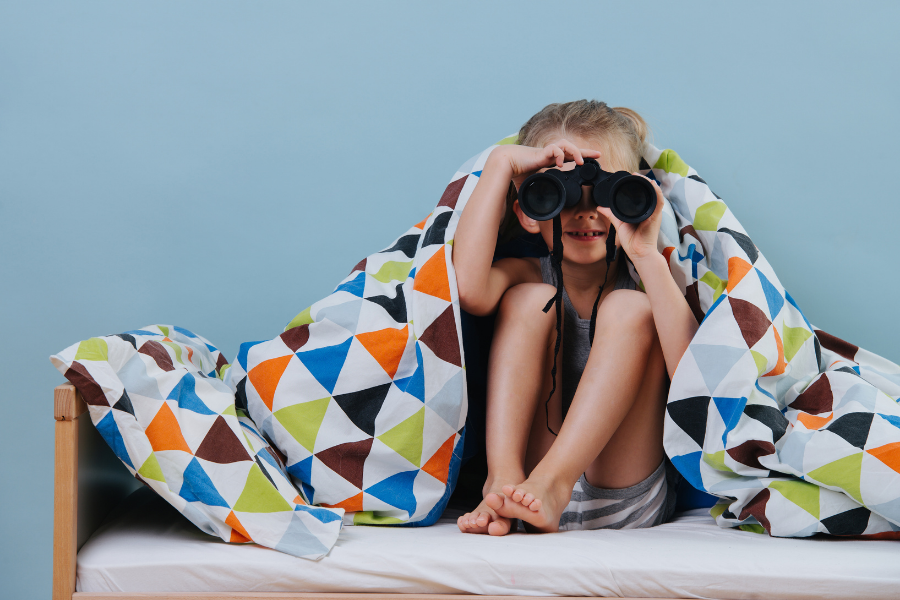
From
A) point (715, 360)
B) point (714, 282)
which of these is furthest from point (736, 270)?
Result: point (715, 360)

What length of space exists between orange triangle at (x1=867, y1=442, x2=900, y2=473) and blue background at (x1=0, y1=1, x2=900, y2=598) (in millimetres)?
586

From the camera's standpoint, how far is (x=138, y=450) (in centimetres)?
71

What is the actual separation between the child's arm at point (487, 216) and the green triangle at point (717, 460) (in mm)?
333

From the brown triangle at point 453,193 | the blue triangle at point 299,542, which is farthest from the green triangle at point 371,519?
the brown triangle at point 453,193

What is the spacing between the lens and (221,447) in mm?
745

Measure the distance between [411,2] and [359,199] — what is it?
377 mm

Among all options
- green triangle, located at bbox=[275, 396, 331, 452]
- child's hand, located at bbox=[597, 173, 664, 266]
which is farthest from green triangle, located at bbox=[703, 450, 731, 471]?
green triangle, located at bbox=[275, 396, 331, 452]

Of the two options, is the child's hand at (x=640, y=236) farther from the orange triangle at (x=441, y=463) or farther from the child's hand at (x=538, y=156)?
the orange triangle at (x=441, y=463)

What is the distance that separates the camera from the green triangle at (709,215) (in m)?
0.95

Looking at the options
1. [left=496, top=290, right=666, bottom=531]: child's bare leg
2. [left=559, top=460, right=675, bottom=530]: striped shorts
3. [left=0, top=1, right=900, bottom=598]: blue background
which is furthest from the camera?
[left=0, top=1, right=900, bottom=598]: blue background

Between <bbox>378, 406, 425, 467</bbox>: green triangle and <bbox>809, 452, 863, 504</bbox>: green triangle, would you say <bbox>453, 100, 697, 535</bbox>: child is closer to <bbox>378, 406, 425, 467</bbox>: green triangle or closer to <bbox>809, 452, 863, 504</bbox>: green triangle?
<bbox>378, 406, 425, 467</bbox>: green triangle

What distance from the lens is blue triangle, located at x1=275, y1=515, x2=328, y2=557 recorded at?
2.25ft

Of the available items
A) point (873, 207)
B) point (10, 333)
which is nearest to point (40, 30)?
point (10, 333)

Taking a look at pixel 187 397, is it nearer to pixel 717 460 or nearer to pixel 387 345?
pixel 387 345
